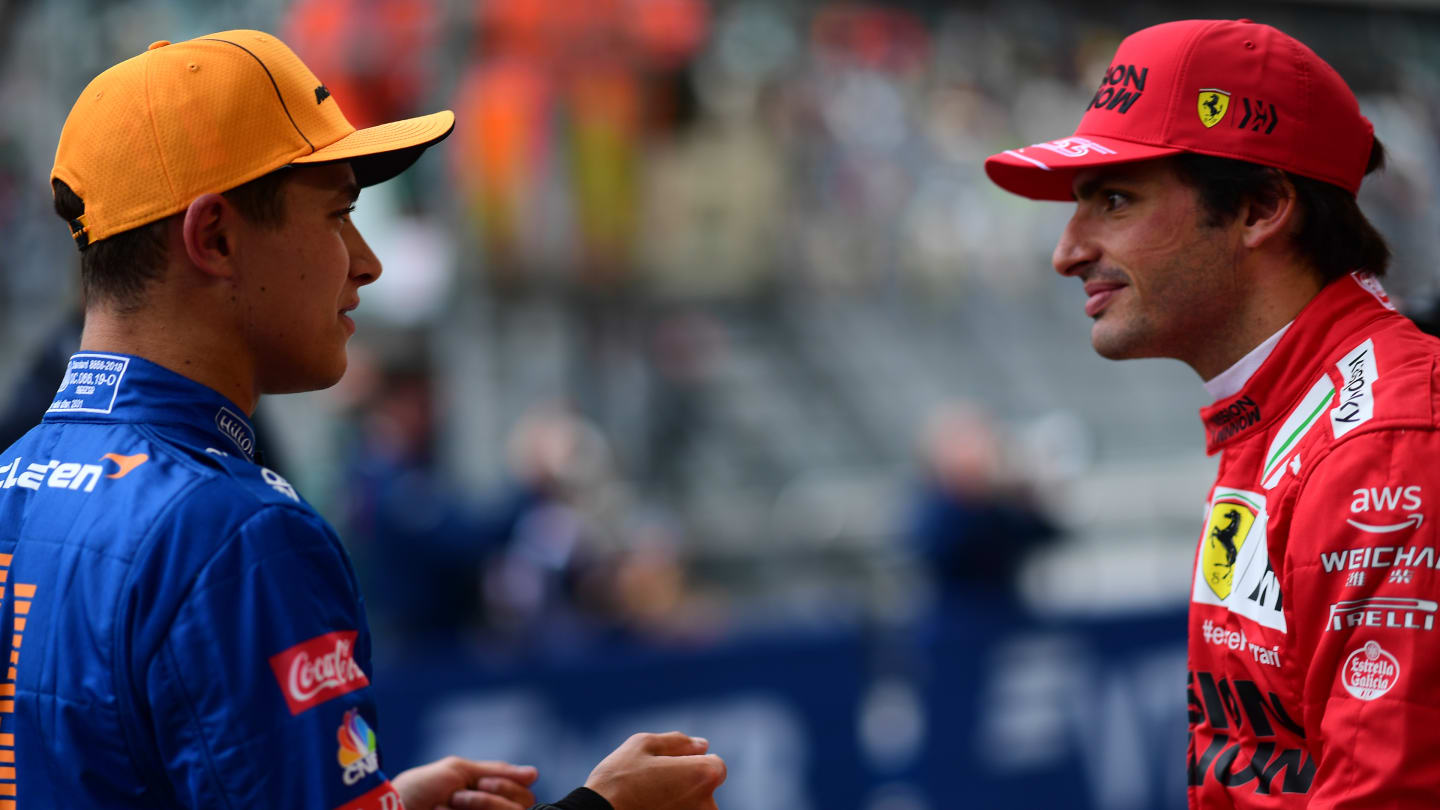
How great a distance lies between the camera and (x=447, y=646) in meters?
5.94

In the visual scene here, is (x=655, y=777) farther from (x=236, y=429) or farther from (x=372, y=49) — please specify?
(x=372, y=49)

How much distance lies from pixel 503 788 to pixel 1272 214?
4.97 ft

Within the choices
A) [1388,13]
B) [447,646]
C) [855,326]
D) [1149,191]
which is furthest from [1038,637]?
[1388,13]

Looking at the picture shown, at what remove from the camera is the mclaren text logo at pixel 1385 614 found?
5.80 feet

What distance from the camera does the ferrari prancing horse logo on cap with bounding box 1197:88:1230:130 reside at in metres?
2.12

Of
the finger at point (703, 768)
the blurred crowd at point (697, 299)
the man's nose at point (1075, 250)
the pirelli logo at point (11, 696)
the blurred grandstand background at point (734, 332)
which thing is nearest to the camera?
the pirelli logo at point (11, 696)

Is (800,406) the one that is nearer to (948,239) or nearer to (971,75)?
(948,239)

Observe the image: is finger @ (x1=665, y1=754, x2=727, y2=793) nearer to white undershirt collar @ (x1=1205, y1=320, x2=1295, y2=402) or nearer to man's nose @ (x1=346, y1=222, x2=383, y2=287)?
man's nose @ (x1=346, y1=222, x2=383, y2=287)

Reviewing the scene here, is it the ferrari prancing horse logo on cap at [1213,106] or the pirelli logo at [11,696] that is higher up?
A: the ferrari prancing horse logo on cap at [1213,106]

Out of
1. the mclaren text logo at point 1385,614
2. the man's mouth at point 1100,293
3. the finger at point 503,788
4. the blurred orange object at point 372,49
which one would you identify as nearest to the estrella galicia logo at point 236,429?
the finger at point 503,788

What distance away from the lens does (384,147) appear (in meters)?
1.78

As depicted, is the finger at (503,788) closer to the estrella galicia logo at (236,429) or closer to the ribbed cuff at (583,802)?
the ribbed cuff at (583,802)

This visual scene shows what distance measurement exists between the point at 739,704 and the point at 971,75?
1331 cm

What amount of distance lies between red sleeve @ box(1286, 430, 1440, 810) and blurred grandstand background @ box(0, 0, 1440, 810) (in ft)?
3.28
